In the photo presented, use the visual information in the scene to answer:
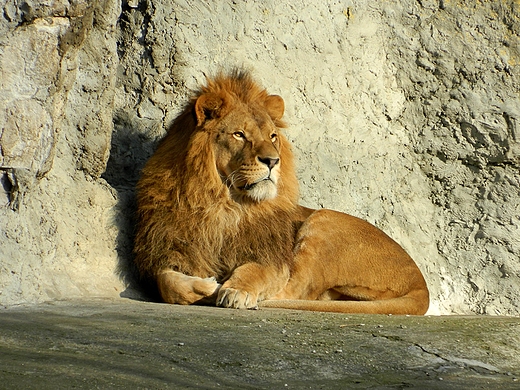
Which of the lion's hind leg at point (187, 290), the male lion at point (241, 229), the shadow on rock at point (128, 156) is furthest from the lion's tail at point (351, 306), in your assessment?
the shadow on rock at point (128, 156)

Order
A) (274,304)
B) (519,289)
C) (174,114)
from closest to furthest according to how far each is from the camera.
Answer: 1. (274,304)
2. (174,114)
3. (519,289)

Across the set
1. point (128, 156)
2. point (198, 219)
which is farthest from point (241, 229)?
point (128, 156)

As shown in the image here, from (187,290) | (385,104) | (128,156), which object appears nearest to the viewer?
(187,290)

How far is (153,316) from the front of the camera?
5.17 metres

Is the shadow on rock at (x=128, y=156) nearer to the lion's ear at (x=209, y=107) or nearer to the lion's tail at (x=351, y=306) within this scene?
the lion's ear at (x=209, y=107)

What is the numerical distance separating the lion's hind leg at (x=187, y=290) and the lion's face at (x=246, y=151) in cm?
75

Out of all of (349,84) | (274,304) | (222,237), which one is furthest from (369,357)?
(349,84)

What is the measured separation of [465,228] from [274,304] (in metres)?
3.04

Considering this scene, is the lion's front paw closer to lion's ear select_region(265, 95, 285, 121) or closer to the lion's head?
the lion's head

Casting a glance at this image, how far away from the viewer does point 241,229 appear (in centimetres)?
659

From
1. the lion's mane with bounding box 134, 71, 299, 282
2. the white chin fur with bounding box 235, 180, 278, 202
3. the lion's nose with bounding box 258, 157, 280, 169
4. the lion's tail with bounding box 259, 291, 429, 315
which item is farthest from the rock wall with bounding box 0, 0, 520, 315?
the lion's tail with bounding box 259, 291, 429, 315

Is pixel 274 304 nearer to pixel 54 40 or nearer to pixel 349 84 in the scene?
pixel 54 40

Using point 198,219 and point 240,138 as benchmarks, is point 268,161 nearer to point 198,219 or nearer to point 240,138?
point 240,138

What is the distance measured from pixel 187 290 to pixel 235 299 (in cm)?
39
